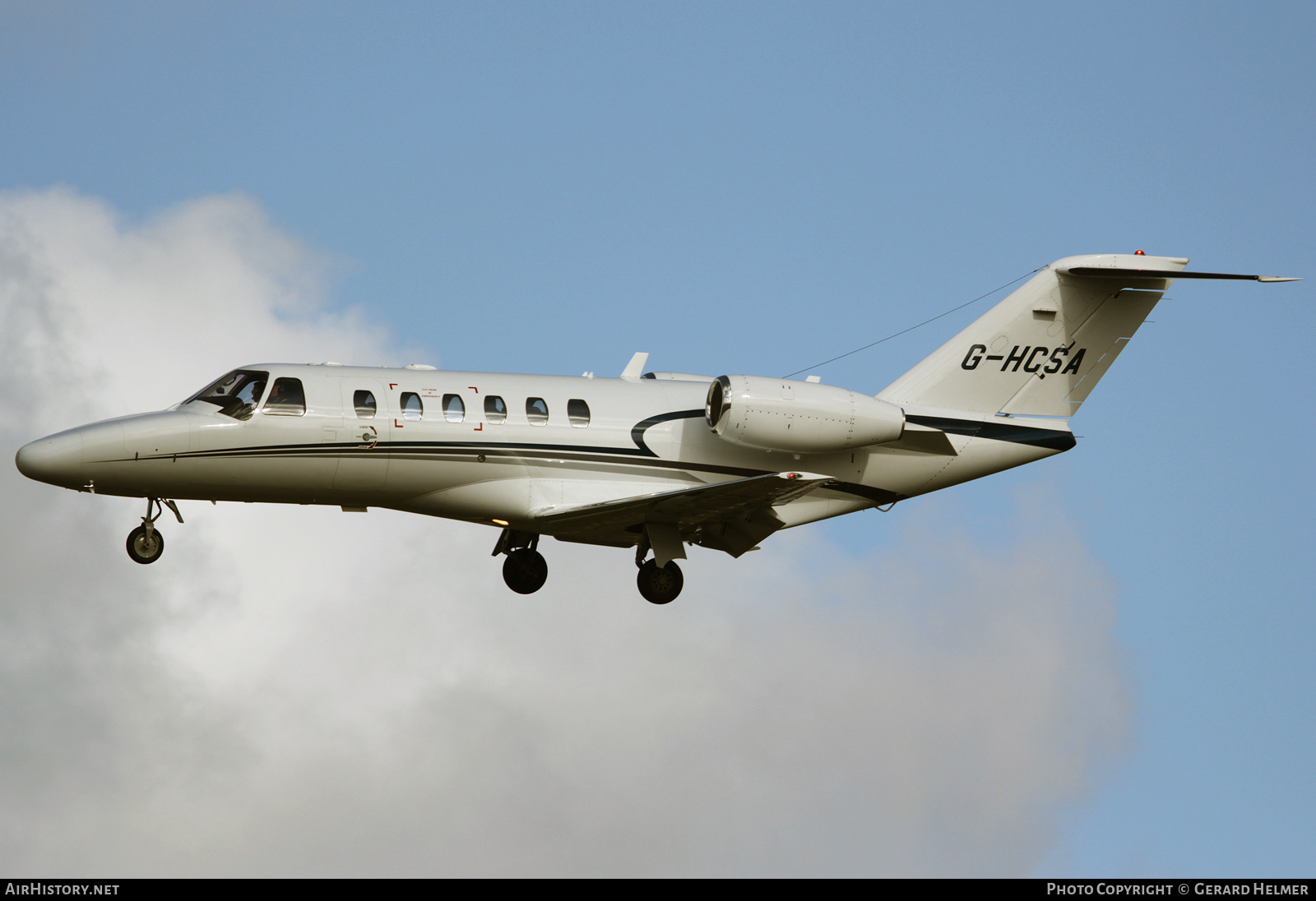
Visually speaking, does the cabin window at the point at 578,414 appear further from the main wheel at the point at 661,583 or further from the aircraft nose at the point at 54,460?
the aircraft nose at the point at 54,460

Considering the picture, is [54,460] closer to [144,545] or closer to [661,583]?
[144,545]

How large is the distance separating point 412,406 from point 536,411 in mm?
1889

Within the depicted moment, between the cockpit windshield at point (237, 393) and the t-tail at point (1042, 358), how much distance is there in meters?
10.3

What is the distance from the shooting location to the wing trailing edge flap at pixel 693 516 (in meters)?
21.1

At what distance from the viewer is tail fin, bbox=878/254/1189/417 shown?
2530 centimetres

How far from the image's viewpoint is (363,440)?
22.3 m

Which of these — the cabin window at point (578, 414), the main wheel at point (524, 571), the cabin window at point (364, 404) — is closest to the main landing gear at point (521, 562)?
the main wheel at point (524, 571)

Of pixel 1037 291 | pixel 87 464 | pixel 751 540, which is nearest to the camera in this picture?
pixel 87 464

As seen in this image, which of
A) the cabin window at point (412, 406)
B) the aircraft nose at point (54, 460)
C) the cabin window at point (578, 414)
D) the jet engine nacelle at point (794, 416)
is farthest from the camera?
the cabin window at point (578, 414)

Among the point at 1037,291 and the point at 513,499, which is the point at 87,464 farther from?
the point at 1037,291

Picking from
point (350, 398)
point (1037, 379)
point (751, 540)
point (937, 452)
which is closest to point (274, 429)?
point (350, 398)

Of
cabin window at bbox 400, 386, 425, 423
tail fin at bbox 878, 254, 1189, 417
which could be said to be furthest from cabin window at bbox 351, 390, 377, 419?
tail fin at bbox 878, 254, 1189, 417

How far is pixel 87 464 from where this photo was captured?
21.9 m
